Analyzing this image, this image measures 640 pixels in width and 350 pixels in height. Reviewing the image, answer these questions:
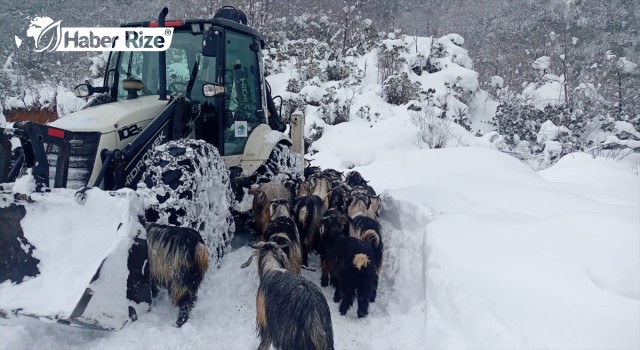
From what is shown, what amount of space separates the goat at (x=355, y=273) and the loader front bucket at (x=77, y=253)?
1.88 meters

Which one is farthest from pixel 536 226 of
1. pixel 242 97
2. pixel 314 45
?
pixel 314 45

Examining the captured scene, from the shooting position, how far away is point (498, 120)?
48.1ft

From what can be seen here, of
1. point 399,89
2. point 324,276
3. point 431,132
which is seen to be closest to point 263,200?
point 324,276

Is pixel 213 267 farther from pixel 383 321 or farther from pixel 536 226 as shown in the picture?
pixel 536 226

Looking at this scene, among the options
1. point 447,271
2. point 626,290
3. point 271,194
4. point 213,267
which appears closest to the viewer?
point 626,290

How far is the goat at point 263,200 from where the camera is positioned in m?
5.95

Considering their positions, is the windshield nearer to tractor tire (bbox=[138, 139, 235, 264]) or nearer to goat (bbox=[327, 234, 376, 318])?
tractor tire (bbox=[138, 139, 235, 264])

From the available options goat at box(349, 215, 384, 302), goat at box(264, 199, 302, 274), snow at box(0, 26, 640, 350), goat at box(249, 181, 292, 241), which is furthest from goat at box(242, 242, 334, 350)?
goat at box(249, 181, 292, 241)

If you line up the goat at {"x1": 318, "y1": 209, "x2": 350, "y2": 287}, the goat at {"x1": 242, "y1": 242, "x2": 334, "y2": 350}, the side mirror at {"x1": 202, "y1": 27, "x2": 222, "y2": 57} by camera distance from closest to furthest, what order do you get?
the goat at {"x1": 242, "y1": 242, "x2": 334, "y2": 350}, the side mirror at {"x1": 202, "y1": 27, "x2": 222, "y2": 57}, the goat at {"x1": 318, "y1": 209, "x2": 350, "y2": 287}

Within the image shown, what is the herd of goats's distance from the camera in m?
3.31

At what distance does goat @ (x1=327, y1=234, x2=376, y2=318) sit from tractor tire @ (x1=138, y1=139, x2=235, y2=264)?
4.12 ft

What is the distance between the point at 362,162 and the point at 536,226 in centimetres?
795

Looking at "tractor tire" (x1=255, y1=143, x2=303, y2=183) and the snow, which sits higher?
"tractor tire" (x1=255, y1=143, x2=303, y2=183)

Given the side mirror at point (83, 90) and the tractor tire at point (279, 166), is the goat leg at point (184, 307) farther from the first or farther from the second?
the side mirror at point (83, 90)
